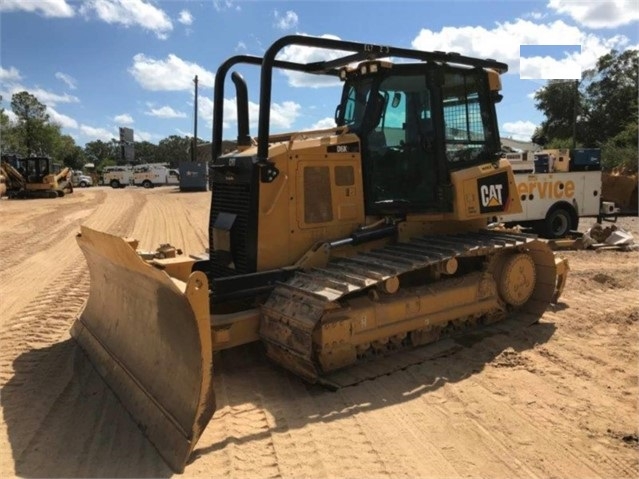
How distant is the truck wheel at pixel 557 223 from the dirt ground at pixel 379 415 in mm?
7252

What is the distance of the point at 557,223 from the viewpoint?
14.0 m

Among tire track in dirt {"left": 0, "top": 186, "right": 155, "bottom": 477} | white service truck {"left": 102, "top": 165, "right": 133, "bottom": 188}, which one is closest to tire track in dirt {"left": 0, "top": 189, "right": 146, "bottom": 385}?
tire track in dirt {"left": 0, "top": 186, "right": 155, "bottom": 477}

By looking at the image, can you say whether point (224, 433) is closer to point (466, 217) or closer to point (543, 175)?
point (466, 217)

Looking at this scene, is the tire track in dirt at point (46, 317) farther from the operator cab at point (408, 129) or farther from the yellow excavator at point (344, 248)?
the operator cab at point (408, 129)

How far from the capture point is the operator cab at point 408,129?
18.5ft

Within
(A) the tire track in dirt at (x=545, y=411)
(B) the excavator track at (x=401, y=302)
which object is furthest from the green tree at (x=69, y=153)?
(A) the tire track in dirt at (x=545, y=411)

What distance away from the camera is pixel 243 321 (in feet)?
16.0

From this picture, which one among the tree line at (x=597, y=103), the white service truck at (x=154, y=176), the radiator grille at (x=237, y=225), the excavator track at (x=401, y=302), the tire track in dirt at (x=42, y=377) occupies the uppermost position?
the tree line at (x=597, y=103)

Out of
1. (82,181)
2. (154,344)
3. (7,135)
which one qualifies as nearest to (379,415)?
(154,344)

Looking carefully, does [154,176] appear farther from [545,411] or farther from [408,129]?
[545,411]

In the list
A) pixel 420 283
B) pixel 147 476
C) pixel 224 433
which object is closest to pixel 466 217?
pixel 420 283

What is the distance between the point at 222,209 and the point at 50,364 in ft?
7.10

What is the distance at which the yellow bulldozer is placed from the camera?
3409cm

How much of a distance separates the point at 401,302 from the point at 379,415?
126cm
